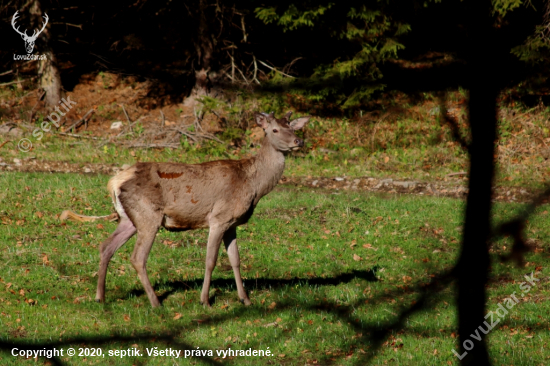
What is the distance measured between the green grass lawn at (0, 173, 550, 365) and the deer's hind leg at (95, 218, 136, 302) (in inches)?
8.0

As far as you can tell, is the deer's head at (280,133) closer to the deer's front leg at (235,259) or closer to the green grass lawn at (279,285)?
the deer's front leg at (235,259)

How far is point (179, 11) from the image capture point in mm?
20453

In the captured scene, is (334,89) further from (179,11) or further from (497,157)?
(179,11)

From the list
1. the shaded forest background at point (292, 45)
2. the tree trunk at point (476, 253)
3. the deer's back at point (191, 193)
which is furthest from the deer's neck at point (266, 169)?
Answer: the shaded forest background at point (292, 45)

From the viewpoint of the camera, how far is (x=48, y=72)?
18922mm

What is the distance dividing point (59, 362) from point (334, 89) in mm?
12869

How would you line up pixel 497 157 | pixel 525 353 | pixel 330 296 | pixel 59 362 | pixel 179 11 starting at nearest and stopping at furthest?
pixel 59 362
pixel 525 353
pixel 330 296
pixel 497 157
pixel 179 11

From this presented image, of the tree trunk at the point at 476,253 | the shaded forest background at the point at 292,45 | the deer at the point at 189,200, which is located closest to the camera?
the tree trunk at the point at 476,253

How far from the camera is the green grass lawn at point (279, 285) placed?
6.80 meters

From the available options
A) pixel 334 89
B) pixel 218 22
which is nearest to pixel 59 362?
pixel 334 89

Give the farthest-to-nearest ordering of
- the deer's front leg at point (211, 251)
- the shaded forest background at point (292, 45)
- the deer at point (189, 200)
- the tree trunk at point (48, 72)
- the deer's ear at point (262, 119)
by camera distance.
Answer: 1. the tree trunk at point (48, 72)
2. the shaded forest background at point (292, 45)
3. the deer's ear at point (262, 119)
4. the deer's front leg at point (211, 251)
5. the deer at point (189, 200)

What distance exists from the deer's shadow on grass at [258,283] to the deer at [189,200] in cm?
62

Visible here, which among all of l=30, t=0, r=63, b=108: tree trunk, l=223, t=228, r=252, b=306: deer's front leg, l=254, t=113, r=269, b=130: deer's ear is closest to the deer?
l=223, t=228, r=252, b=306: deer's front leg

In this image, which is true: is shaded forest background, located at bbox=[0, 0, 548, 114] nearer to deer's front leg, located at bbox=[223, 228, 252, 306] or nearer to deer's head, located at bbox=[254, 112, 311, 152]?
deer's head, located at bbox=[254, 112, 311, 152]
